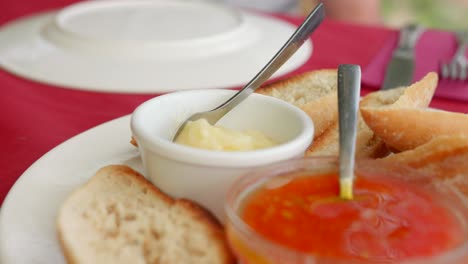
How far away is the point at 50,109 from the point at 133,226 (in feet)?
2.42

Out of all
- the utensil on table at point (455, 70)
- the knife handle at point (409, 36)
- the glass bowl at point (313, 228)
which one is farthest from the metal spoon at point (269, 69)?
the knife handle at point (409, 36)

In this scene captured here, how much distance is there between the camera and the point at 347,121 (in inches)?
35.6

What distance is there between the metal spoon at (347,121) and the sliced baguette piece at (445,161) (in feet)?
0.30

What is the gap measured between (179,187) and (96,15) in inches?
50.0

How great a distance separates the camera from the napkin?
5.35 ft

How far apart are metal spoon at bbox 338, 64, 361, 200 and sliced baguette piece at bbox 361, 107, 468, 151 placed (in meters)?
0.09

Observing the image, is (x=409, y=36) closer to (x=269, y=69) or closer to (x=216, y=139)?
(x=269, y=69)

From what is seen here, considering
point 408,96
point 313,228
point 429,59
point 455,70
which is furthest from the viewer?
point 429,59

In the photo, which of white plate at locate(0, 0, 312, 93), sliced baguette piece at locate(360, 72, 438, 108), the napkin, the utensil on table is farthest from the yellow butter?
the utensil on table

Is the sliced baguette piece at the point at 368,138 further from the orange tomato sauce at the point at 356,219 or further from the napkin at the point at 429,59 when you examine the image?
the napkin at the point at 429,59

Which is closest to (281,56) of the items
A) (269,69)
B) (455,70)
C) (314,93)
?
(269,69)

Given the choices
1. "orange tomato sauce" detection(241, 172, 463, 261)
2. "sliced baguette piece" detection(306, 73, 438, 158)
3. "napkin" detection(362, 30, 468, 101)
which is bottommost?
"napkin" detection(362, 30, 468, 101)

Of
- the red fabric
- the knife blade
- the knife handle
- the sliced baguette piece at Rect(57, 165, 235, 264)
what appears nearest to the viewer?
the sliced baguette piece at Rect(57, 165, 235, 264)

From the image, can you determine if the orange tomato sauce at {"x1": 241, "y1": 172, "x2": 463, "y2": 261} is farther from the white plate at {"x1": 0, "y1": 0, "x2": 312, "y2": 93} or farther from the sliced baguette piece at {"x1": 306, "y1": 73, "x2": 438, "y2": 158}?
the white plate at {"x1": 0, "y1": 0, "x2": 312, "y2": 93}
